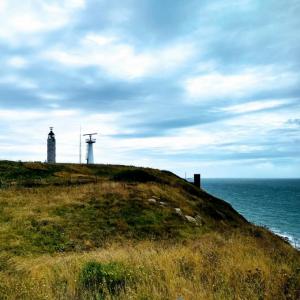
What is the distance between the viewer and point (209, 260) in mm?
9586

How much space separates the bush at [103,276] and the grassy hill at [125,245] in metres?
0.03

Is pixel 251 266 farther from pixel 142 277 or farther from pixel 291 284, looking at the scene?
pixel 142 277

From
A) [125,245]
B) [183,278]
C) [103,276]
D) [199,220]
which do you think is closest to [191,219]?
[199,220]

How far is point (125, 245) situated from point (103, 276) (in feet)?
22.7

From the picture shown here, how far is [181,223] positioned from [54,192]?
10.1 meters

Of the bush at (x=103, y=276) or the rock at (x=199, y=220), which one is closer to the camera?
the bush at (x=103, y=276)

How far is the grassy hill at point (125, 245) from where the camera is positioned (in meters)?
7.33

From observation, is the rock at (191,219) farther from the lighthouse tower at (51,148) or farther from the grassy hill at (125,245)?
the lighthouse tower at (51,148)

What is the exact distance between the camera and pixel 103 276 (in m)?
8.38

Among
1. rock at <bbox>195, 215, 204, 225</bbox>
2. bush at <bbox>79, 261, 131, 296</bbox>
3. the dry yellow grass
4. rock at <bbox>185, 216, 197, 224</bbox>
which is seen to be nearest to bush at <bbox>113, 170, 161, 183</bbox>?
rock at <bbox>195, 215, 204, 225</bbox>

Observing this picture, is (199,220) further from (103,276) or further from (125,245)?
(103,276)

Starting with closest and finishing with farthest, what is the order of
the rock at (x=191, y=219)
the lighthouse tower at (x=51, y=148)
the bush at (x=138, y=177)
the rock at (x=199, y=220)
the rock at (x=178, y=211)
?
the rock at (x=191, y=219), the rock at (x=199, y=220), the rock at (x=178, y=211), the bush at (x=138, y=177), the lighthouse tower at (x=51, y=148)

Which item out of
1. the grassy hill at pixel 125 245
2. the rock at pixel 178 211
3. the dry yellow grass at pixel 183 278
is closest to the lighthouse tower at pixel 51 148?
the grassy hill at pixel 125 245

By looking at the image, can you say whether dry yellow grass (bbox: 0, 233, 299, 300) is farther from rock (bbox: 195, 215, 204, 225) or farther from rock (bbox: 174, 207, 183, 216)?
rock (bbox: 174, 207, 183, 216)
